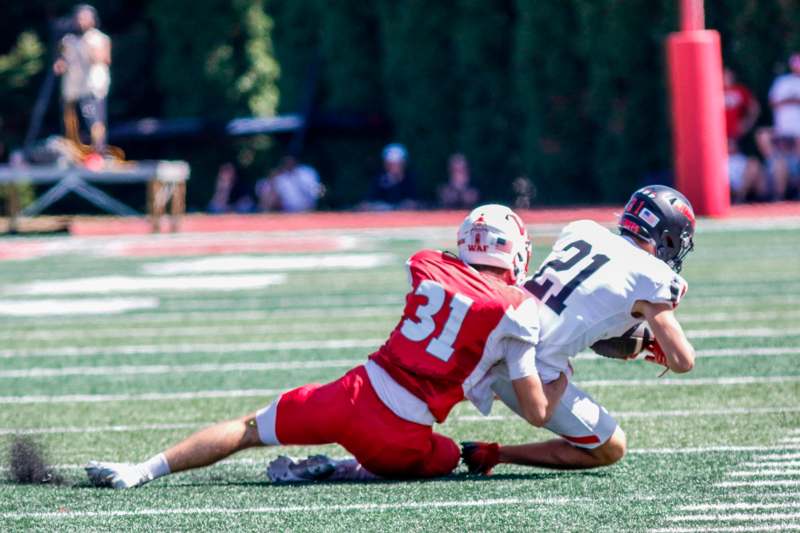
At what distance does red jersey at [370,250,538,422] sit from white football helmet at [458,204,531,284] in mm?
55

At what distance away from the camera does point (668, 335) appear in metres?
5.49

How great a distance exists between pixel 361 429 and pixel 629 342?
951mm

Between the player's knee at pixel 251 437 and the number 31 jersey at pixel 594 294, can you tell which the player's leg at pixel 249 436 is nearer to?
the player's knee at pixel 251 437

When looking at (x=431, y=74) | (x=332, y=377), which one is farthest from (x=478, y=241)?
(x=431, y=74)

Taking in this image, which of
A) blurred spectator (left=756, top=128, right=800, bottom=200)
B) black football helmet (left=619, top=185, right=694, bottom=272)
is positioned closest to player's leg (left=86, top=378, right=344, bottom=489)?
black football helmet (left=619, top=185, right=694, bottom=272)

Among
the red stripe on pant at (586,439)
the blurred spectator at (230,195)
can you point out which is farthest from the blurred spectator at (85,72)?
the red stripe on pant at (586,439)

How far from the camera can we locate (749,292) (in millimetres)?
10781

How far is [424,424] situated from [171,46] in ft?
60.7

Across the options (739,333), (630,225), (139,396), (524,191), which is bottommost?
(524,191)

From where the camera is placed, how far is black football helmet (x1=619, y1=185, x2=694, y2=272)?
5.71 metres

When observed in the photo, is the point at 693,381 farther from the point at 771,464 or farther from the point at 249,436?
the point at 249,436

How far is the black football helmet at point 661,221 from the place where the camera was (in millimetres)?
5715

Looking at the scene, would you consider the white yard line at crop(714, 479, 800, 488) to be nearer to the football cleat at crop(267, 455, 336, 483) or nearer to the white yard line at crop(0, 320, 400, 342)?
the football cleat at crop(267, 455, 336, 483)

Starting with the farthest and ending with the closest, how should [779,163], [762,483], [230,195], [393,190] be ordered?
[230,195], [393,190], [779,163], [762,483]
